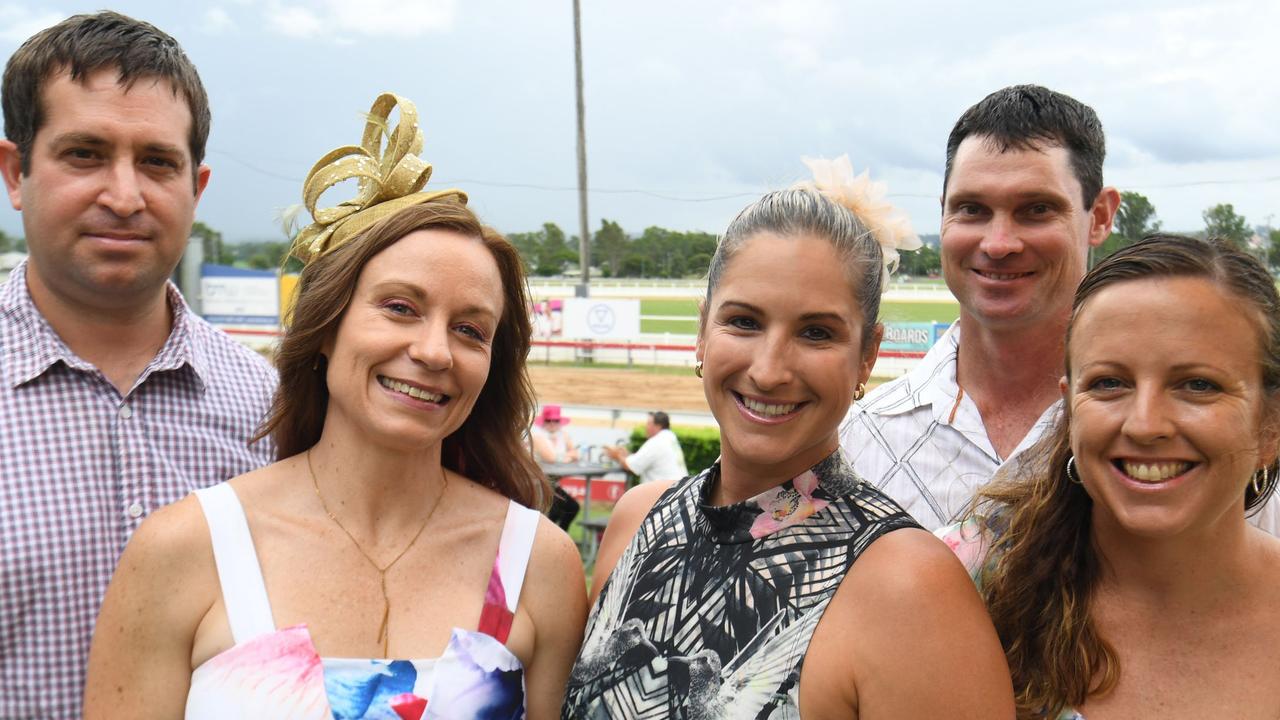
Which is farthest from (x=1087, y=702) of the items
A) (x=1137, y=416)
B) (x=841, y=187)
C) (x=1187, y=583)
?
(x=841, y=187)

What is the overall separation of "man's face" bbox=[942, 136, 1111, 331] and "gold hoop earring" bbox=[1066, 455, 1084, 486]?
0.92 m

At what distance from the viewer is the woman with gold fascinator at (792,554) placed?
187 cm

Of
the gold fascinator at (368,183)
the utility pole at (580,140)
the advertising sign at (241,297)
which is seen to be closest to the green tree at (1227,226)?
the gold fascinator at (368,183)

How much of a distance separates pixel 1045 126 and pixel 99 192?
101 inches

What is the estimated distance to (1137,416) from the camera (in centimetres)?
199

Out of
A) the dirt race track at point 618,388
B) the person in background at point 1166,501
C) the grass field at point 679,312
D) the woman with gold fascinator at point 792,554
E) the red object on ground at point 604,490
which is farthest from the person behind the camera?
the grass field at point 679,312

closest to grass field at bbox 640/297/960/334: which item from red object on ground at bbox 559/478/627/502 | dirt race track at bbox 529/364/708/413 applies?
dirt race track at bbox 529/364/708/413

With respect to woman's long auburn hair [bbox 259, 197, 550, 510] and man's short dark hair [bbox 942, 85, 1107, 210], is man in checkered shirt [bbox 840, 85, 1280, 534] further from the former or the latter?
woman's long auburn hair [bbox 259, 197, 550, 510]

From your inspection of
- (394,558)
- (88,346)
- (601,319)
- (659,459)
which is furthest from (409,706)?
(601,319)

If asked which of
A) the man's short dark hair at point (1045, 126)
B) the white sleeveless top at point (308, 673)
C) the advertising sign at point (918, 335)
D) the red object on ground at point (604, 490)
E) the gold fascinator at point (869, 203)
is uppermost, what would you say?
the man's short dark hair at point (1045, 126)

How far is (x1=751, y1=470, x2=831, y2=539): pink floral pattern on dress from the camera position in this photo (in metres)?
2.14

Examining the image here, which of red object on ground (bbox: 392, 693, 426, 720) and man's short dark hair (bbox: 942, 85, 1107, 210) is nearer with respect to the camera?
red object on ground (bbox: 392, 693, 426, 720)

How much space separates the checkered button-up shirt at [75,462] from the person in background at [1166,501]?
2027 millimetres

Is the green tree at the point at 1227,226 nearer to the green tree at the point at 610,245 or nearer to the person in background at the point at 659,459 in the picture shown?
the person in background at the point at 659,459
